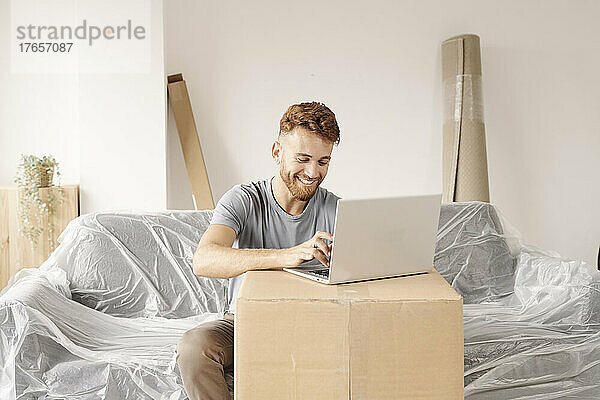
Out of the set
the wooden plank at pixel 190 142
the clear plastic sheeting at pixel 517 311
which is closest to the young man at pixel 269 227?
the clear plastic sheeting at pixel 517 311

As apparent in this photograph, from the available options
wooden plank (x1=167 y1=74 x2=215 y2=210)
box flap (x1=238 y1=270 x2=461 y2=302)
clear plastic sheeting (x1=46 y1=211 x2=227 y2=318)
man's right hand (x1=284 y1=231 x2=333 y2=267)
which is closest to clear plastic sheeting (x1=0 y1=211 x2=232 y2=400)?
clear plastic sheeting (x1=46 y1=211 x2=227 y2=318)

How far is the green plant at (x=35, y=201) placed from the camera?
343cm

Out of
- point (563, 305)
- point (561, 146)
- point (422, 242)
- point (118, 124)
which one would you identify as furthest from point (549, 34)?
point (422, 242)

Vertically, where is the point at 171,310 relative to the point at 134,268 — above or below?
below

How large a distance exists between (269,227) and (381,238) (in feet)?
2.23

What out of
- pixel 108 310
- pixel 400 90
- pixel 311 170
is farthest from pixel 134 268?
pixel 400 90

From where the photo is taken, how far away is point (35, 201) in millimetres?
3424

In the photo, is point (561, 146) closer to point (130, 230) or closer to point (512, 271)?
point (512, 271)

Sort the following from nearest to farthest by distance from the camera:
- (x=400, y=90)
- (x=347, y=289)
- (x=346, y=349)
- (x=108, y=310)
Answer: (x=346, y=349)
(x=347, y=289)
(x=108, y=310)
(x=400, y=90)

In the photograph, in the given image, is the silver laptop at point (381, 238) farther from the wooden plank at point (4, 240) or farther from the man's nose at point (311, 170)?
the wooden plank at point (4, 240)

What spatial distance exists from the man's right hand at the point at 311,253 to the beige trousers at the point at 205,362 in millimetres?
409

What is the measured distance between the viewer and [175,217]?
2852 millimetres

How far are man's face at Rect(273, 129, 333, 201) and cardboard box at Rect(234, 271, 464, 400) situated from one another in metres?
0.75

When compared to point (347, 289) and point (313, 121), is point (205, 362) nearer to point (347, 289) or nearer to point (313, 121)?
point (347, 289)
